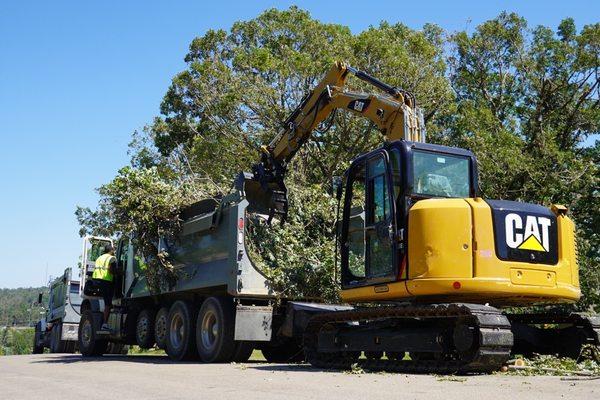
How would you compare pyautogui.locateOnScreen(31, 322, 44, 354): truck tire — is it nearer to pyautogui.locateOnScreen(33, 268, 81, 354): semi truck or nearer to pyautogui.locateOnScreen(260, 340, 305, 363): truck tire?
pyautogui.locateOnScreen(33, 268, 81, 354): semi truck

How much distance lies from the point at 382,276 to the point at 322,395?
298 cm

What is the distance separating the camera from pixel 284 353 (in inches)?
545

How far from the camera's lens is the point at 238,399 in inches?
260

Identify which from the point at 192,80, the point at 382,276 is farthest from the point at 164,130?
the point at 382,276

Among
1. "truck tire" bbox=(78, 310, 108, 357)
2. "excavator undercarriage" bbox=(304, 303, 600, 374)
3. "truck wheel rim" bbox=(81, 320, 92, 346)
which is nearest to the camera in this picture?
"excavator undercarriage" bbox=(304, 303, 600, 374)

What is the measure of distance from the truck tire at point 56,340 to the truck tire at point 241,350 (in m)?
15.0

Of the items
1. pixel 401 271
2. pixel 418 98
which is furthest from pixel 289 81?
pixel 401 271

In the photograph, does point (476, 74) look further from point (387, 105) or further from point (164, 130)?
point (387, 105)

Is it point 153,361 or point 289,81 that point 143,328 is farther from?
point 289,81

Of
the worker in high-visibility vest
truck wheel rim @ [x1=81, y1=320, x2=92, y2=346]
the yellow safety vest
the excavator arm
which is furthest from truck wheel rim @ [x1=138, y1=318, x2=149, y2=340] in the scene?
the excavator arm

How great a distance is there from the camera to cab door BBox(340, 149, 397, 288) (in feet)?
30.9

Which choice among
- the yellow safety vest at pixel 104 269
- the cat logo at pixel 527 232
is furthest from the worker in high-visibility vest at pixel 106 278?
the cat logo at pixel 527 232

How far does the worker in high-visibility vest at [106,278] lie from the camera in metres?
16.5

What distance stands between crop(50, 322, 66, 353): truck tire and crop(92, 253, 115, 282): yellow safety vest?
9.99m
